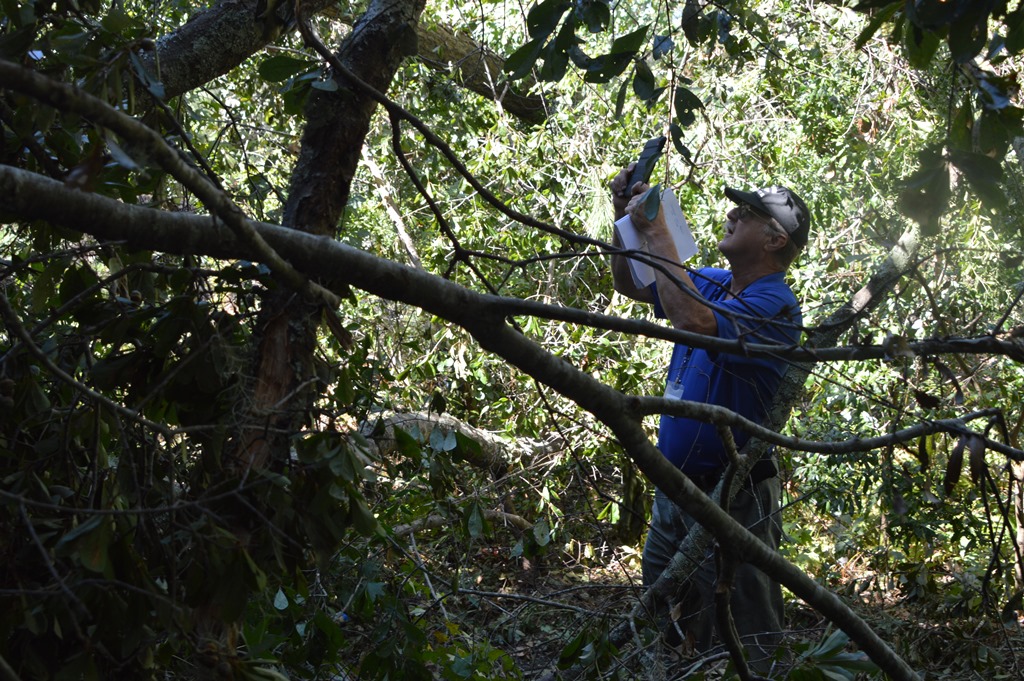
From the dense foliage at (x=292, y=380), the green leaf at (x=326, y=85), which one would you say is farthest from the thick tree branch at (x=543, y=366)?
the green leaf at (x=326, y=85)

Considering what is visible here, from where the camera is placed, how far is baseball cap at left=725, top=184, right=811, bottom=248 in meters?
2.98

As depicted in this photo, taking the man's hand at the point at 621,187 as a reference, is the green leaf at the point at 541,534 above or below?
below

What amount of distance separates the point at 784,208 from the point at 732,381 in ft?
2.02

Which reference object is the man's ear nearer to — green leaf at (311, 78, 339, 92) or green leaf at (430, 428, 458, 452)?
green leaf at (430, 428, 458, 452)

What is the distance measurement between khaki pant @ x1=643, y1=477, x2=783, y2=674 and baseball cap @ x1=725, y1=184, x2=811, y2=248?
2.65 ft

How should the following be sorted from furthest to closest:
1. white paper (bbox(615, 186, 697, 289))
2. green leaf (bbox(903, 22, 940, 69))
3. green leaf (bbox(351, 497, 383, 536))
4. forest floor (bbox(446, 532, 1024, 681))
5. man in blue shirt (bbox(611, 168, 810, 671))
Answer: man in blue shirt (bbox(611, 168, 810, 671)), white paper (bbox(615, 186, 697, 289)), forest floor (bbox(446, 532, 1024, 681)), green leaf (bbox(903, 22, 940, 69)), green leaf (bbox(351, 497, 383, 536))

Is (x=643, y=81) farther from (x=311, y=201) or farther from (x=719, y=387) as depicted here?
(x=719, y=387)

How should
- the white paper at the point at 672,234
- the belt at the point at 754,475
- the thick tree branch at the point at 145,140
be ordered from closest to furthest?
the thick tree branch at the point at 145,140
the white paper at the point at 672,234
the belt at the point at 754,475

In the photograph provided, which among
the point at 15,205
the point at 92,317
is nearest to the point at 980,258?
the point at 92,317

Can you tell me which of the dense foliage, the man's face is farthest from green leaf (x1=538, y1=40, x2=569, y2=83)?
the man's face

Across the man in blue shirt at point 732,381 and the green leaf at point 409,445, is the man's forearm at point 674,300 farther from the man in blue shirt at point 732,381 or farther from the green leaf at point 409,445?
the green leaf at point 409,445

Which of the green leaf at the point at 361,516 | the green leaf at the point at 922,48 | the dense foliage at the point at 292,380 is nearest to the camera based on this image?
the dense foliage at the point at 292,380

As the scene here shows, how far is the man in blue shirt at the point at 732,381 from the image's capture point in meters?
2.71

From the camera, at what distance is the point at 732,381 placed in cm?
286
